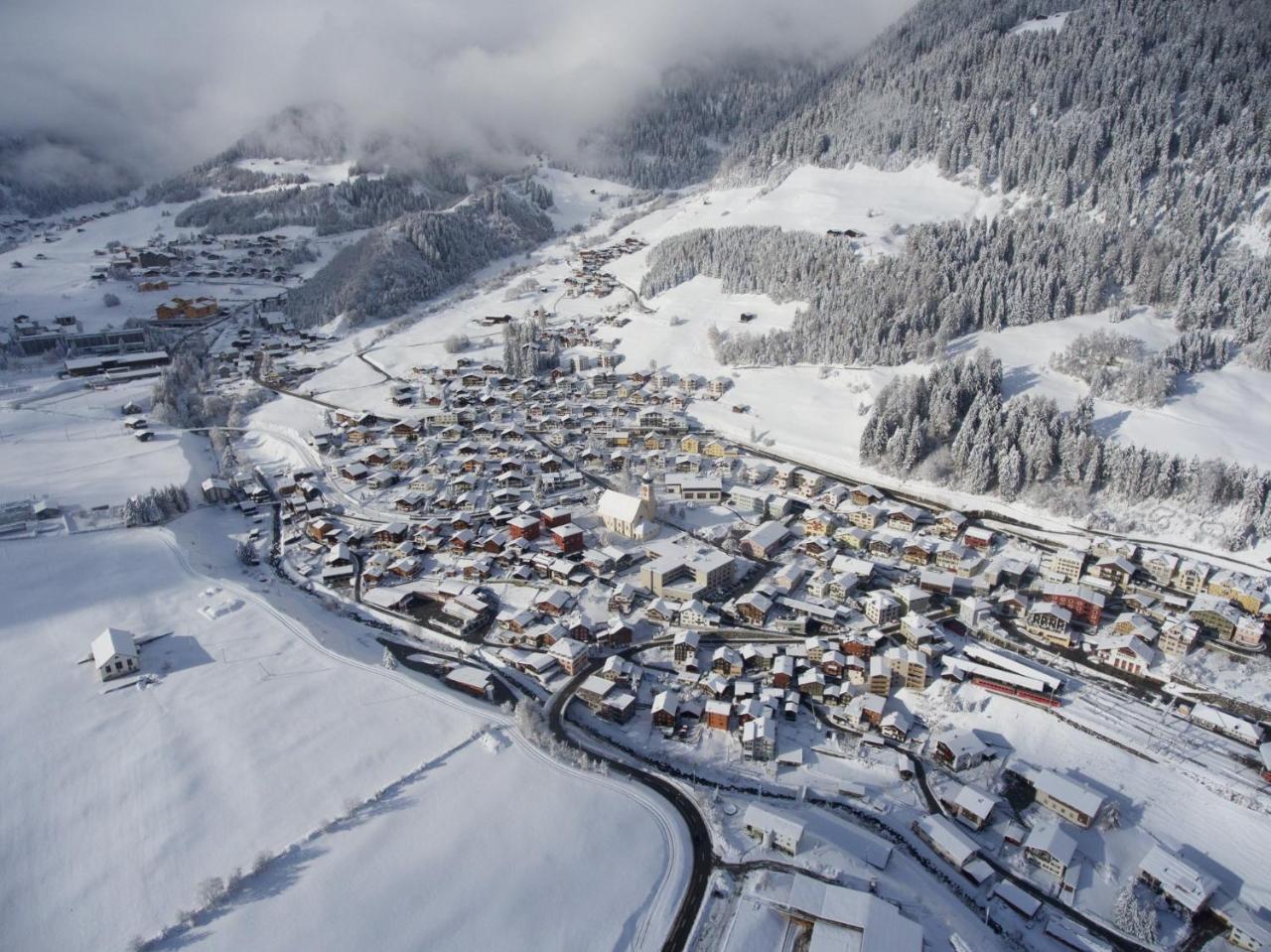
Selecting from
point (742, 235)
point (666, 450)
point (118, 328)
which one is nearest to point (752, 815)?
point (666, 450)

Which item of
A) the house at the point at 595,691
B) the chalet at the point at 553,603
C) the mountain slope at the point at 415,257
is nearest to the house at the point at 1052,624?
the house at the point at 595,691

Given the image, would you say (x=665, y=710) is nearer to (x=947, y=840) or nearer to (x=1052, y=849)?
(x=947, y=840)

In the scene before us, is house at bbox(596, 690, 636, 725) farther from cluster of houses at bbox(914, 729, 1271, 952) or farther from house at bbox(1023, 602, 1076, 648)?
house at bbox(1023, 602, 1076, 648)

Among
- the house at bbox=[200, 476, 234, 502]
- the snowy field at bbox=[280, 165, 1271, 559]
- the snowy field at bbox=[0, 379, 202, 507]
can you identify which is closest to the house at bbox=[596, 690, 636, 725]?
the snowy field at bbox=[280, 165, 1271, 559]

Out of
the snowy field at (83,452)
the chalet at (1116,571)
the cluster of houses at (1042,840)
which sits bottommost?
the cluster of houses at (1042,840)

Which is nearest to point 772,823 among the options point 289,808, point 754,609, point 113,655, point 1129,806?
point 1129,806

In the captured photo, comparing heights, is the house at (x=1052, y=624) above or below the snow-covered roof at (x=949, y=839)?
above

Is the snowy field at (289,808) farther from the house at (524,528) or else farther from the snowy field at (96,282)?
the snowy field at (96,282)
